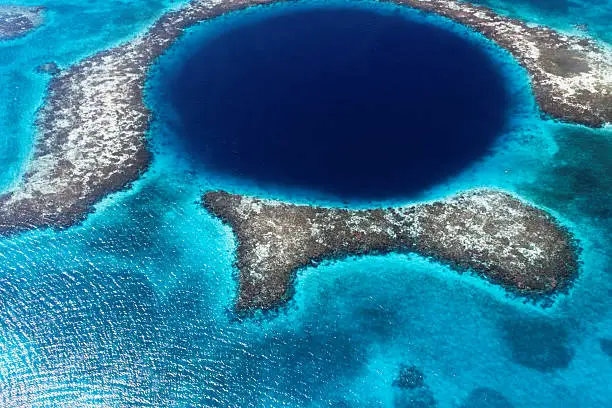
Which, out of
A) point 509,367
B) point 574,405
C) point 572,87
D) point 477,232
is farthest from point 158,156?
point 572,87

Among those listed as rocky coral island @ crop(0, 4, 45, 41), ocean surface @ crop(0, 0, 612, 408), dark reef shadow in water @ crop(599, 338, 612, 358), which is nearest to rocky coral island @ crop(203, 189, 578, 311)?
ocean surface @ crop(0, 0, 612, 408)

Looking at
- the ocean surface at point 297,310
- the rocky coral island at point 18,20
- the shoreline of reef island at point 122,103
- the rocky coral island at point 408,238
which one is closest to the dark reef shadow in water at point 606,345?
the ocean surface at point 297,310

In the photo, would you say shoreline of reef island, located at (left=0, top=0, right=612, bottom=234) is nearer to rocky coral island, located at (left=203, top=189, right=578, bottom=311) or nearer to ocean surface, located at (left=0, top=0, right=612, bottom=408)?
ocean surface, located at (left=0, top=0, right=612, bottom=408)

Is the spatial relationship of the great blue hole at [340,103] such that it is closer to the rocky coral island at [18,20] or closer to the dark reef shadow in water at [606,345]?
the dark reef shadow in water at [606,345]

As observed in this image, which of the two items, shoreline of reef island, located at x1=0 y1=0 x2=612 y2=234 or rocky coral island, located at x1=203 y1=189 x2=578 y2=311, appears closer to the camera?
rocky coral island, located at x1=203 y1=189 x2=578 y2=311

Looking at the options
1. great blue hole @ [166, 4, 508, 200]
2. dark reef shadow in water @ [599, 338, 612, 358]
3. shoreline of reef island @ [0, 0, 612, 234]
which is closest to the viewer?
dark reef shadow in water @ [599, 338, 612, 358]

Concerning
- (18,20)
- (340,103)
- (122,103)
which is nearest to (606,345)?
(340,103)
